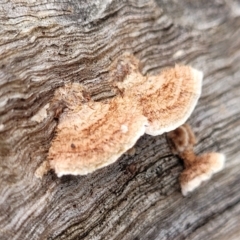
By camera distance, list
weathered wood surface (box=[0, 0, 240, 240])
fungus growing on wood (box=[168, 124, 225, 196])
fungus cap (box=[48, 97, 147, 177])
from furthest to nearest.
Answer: fungus growing on wood (box=[168, 124, 225, 196]) → weathered wood surface (box=[0, 0, 240, 240]) → fungus cap (box=[48, 97, 147, 177])

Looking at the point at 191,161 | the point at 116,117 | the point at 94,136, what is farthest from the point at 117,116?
the point at 191,161

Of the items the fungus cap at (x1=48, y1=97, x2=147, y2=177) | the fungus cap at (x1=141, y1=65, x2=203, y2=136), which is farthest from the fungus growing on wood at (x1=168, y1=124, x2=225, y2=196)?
the fungus cap at (x1=48, y1=97, x2=147, y2=177)

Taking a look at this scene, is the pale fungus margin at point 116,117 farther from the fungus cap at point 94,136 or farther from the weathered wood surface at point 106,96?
the weathered wood surface at point 106,96

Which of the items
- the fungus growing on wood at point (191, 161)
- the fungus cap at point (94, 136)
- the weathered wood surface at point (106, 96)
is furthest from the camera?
the fungus growing on wood at point (191, 161)

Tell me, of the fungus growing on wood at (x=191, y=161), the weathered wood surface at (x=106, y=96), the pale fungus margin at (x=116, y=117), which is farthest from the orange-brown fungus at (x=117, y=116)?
the fungus growing on wood at (x=191, y=161)

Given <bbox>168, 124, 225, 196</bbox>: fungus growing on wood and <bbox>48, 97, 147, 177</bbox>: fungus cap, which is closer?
<bbox>48, 97, 147, 177</bbox>: fungus cap

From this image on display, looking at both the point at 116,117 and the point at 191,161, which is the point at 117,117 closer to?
the point at 116,117

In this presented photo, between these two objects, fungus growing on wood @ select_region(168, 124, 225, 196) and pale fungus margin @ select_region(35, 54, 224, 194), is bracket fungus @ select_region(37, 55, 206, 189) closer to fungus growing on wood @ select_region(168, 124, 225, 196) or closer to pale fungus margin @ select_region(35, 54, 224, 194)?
pale fungus margin @ select_region(35, 54, 224, 194)
